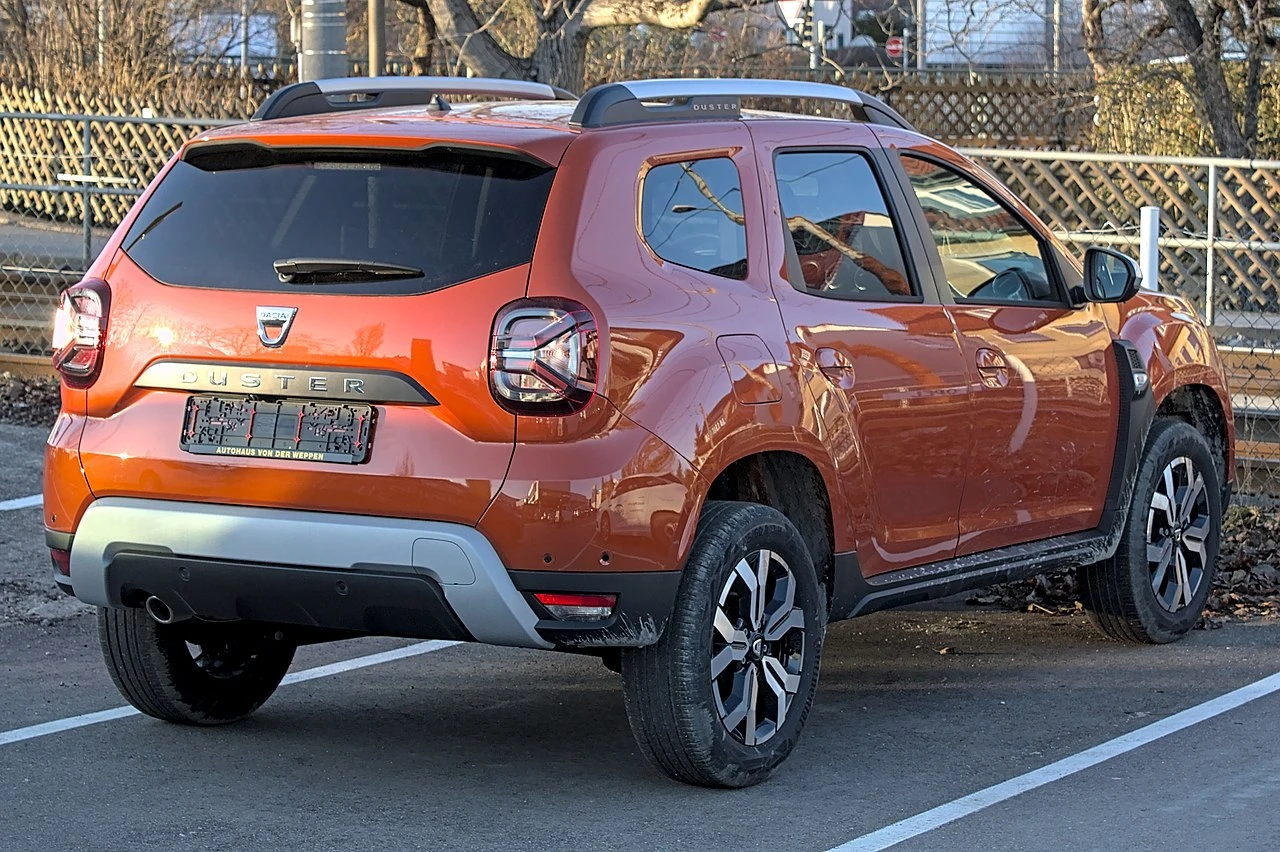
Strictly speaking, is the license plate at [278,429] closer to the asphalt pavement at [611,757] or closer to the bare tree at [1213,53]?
the asphalt pavement at [611,757]

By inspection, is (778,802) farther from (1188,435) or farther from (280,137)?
(1188,435)

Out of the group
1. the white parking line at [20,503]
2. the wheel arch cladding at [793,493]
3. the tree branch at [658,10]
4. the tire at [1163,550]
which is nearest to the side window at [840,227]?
the wheel arch cladding at [793,493]

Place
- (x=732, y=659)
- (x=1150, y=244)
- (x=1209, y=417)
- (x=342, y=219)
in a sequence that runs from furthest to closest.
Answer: (x=1150, y=244)
(x=1209, y=417)
(x=732, y=659)
(x=342, y=219)

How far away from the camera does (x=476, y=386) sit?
511cm

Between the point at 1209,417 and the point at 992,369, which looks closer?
the point at 992,369

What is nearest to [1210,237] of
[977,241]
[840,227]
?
[977,241]

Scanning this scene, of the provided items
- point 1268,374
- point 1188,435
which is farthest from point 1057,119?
point 1188,435

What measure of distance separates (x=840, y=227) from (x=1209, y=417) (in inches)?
92.4

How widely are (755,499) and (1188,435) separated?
227 cm

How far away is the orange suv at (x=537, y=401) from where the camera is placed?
16.8 feet

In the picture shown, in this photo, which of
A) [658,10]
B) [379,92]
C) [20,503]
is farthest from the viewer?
[658,10]

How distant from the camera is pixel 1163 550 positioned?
748 centimetres

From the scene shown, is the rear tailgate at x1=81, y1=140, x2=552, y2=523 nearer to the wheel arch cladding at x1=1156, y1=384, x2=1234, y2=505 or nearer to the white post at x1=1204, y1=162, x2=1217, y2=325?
the wheel arch cladding at x1=1156, y1=384, x2=1234, y2=505

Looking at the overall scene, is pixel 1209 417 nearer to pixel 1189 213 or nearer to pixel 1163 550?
pixel 1163 550
